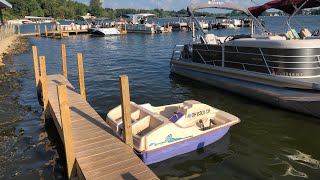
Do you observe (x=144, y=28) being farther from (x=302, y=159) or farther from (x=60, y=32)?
(x=302, y=159)

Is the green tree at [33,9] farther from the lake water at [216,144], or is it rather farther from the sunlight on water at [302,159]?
the sunlight on water at [302,159]

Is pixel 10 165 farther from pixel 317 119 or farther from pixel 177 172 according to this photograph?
pixel 317 119

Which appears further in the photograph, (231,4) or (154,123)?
(231,4)

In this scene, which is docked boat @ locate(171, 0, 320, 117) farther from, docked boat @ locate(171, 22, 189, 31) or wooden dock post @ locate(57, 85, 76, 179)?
docked boat @ locate(171, 22, 189, 31)

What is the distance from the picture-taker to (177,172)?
7781 millimetres

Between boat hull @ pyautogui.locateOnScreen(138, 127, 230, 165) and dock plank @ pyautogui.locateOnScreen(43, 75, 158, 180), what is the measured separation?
845mm

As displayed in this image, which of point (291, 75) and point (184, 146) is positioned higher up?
point (291, 75)

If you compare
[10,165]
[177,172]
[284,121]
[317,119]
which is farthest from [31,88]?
[317,119]

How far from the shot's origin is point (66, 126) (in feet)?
21.1

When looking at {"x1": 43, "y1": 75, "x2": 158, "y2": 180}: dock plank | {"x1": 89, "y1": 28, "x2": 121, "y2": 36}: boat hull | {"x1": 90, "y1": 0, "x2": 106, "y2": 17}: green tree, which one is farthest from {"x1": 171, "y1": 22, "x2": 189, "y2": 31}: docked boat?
{"x1": 90, "y1": 0, "x2": 106, "y2": 17}: green tree

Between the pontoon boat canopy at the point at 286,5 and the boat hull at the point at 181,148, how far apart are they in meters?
8.49

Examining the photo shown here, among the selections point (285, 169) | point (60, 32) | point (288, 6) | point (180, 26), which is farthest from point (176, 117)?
point (180, 26)

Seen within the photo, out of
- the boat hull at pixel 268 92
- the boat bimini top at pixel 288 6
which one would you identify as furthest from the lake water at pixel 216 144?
the boat bimini top at pixel 288 6

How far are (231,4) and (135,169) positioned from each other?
1326cm
